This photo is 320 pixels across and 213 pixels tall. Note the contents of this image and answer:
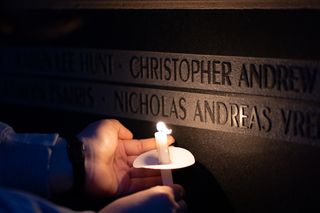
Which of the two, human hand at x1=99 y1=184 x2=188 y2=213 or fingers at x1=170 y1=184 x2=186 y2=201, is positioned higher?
human hand at x1=99 y1=184 x2=188 y2=213

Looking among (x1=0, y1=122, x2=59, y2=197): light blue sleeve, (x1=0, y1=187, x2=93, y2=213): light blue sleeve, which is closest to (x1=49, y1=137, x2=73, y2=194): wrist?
(x1=0, y1=122, x2=59, y2=197): light blue sleeve

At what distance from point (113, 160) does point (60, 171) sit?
0.72 feet

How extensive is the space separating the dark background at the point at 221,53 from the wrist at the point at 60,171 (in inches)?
11.2

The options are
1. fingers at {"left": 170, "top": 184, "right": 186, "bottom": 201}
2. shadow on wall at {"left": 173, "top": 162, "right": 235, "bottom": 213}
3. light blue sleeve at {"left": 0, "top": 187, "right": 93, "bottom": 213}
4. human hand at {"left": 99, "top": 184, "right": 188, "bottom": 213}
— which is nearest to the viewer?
light blue sleeve at {"left": 0, "top": 187, "right": 93, "bottom": 213}

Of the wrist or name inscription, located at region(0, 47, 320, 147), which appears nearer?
name inscription, located at region(0, 47, 320, 147)

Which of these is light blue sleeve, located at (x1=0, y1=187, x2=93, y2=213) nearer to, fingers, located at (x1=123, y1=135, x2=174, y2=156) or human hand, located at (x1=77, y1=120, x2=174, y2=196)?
human hand, located at (x1=77, y1=120, x2=174, y2=196)

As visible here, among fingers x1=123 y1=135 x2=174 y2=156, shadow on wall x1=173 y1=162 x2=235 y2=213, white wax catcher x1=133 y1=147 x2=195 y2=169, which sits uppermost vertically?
white wax catcher x1=133 y1=147 x2=195 y2=169

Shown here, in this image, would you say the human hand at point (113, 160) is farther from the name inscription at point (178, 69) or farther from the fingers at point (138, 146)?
the name inscription at point (178, 69)

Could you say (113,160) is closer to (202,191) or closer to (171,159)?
(171,159)

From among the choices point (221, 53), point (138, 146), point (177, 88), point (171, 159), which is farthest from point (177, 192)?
point (221, 53)

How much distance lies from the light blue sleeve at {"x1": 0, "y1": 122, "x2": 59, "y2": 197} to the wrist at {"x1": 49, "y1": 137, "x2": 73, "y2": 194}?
4 cm

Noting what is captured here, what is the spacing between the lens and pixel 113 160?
1396 millimetres

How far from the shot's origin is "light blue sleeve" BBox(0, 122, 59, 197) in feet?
3.98

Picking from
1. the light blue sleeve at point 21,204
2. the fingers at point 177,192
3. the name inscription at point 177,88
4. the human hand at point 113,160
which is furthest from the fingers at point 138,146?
the light blue sleeve at point 21,204
